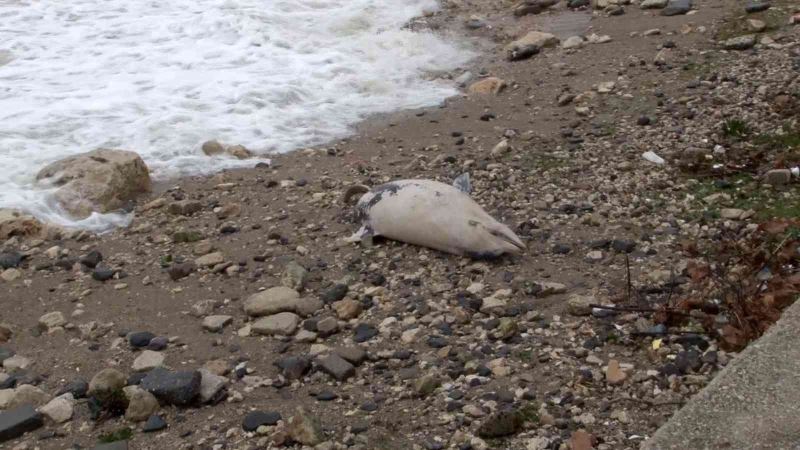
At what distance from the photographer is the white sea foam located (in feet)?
23.1

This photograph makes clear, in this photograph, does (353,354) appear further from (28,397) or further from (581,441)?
(28,397)

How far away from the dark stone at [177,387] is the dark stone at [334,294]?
2.93 feet

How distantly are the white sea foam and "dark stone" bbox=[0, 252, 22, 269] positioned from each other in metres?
0.55

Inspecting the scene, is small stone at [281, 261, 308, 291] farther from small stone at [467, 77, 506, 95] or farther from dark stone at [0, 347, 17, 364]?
small stone at [467, 77, 506, 95]

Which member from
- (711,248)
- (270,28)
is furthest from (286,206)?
(270,28)

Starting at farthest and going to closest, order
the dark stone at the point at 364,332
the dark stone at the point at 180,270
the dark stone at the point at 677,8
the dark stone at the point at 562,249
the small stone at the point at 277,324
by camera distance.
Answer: the dark stone at the point at 677,8, the dark stone at the point at 180,270, the dark stone at the point at 562,249, the small stone at the point at 277,324, the dark stone at the point at 364,332

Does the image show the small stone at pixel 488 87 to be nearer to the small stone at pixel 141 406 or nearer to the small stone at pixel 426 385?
the small stone at pixel 426 385

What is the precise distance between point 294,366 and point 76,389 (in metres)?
0.92

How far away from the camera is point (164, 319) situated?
459 cm

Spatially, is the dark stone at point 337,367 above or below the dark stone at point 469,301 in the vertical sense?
above

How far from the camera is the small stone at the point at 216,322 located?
442cm

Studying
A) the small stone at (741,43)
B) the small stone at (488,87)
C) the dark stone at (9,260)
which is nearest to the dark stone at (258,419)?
the dark stone at (9,260)

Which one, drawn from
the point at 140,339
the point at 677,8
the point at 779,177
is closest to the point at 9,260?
the point at 140,339

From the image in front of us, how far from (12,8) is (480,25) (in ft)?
17.4
